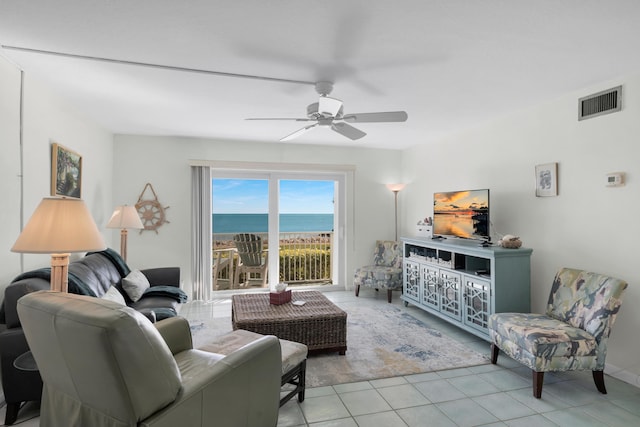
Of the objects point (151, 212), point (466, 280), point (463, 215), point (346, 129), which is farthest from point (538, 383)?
point (151, 212)

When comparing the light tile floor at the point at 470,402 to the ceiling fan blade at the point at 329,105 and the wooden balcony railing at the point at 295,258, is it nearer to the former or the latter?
the ceiling fan blade at the point at 329,105

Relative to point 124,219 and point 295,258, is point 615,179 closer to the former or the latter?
point 295,258

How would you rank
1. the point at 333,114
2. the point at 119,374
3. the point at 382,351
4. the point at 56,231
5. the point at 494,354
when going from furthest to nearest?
the point at 382,351
the point at 494,354
the point at 333,114
the point at 56,231
the point at 119,374

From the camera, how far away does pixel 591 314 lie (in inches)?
99.4

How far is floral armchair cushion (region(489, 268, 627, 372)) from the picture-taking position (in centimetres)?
239

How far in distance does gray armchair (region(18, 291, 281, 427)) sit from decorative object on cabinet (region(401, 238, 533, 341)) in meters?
2.42

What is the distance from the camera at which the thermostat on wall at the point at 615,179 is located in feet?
8.92

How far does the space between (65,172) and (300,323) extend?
2.60 meters

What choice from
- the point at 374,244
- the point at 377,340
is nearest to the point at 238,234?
the point at 374,244

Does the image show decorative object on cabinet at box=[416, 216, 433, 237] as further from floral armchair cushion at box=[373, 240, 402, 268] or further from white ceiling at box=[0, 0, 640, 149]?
white ceiling at box=[0, 0, 640, 149]

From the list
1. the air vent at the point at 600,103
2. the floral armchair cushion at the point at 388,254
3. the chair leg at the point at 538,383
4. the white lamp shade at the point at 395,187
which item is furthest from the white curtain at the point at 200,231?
the air vent at the point at 600,103

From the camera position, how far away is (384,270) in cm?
505

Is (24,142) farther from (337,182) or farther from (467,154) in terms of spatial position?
(467,154)

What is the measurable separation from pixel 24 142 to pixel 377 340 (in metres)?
3.45
